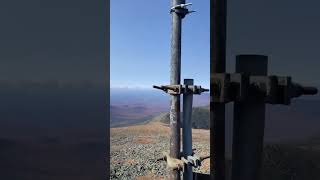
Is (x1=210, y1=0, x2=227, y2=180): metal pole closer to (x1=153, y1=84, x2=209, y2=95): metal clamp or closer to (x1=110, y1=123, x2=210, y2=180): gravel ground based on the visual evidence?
(x1=153, y1=84, x2=209, y2=95): metal clamp

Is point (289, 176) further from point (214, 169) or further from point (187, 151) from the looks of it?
point (214, 169)

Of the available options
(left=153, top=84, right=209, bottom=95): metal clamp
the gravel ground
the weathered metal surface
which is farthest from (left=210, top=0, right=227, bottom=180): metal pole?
the gravel ground

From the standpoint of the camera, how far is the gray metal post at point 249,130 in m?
0.58

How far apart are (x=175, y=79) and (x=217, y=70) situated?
9.11 ft

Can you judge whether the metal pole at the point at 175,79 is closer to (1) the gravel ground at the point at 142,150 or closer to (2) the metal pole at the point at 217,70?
(1) the gravel ground at the point at 142,150

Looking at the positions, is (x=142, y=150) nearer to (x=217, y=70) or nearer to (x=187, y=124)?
(x=187, y=124)

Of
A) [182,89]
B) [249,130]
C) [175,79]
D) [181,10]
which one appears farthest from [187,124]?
[249,130]

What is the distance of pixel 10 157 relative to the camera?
12.5 ft

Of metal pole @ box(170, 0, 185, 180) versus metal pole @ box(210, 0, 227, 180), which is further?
metal pole @ box(170, 0, 185, 180)

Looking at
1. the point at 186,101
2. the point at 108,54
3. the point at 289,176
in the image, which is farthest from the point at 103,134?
the point at 289,176

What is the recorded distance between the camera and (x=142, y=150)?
394 inches

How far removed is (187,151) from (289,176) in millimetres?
1258

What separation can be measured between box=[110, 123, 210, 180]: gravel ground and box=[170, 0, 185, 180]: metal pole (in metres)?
1.97

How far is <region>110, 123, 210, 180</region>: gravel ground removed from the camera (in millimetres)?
7848
